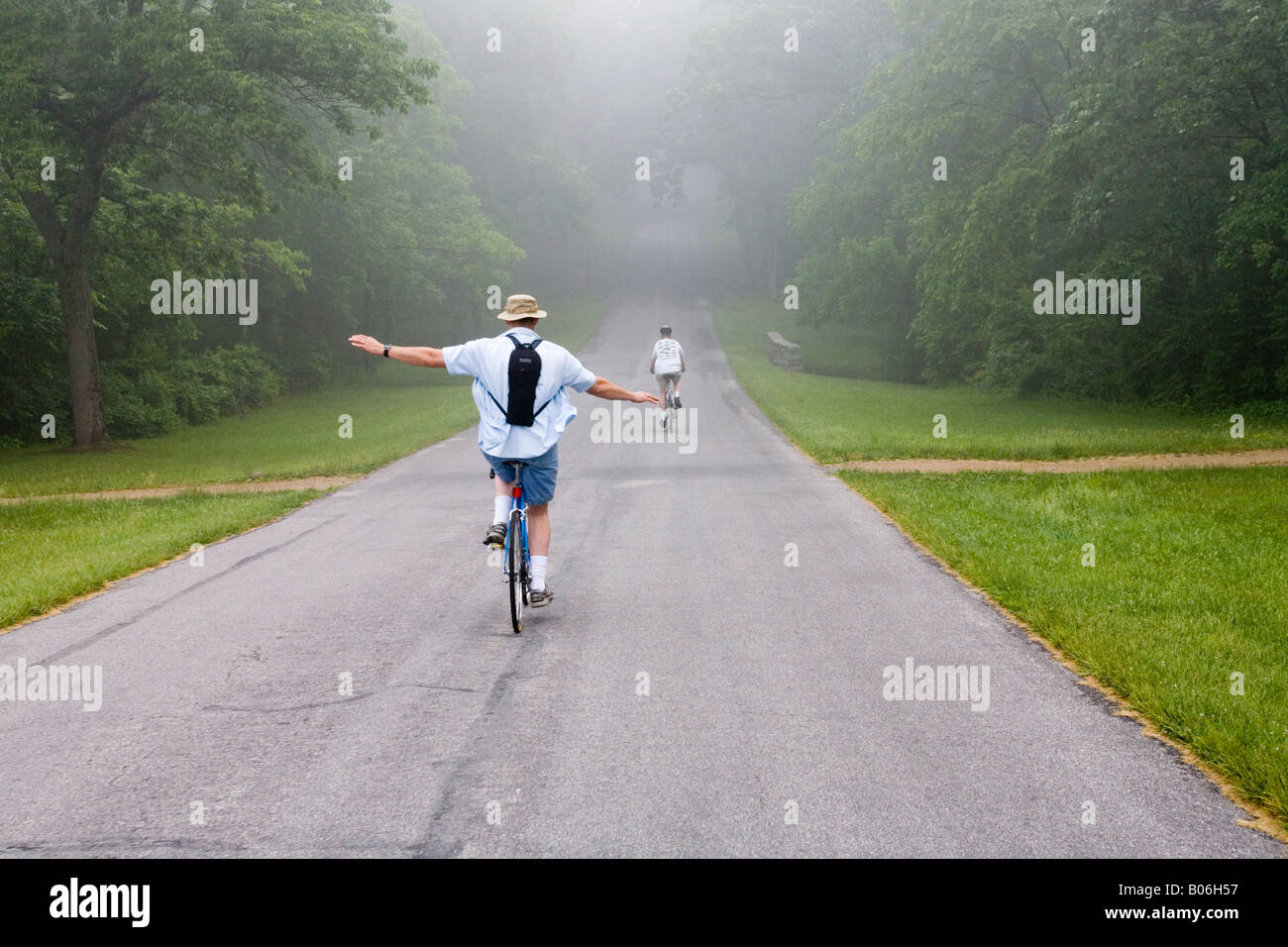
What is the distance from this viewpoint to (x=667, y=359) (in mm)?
23516

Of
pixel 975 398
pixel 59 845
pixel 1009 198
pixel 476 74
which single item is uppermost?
pixel 476 74

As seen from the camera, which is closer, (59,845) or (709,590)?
(59,845)

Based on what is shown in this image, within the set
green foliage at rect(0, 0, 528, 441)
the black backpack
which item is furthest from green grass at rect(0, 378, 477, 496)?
the black backpack

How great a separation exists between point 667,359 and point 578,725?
17.9 meters

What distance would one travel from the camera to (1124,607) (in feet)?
27.6

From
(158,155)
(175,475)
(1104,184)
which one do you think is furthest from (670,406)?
(158,155)

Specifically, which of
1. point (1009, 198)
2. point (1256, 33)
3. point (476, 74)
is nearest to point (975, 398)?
point (1009, 198)

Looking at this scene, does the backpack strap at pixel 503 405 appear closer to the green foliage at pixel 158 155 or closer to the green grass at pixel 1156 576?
the green grass at pixel 1156 576

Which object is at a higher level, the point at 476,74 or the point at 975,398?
the point at 476,74

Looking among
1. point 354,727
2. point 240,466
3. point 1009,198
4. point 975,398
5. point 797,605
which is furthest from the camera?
point 975,398

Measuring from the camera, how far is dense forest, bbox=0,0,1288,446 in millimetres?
22969

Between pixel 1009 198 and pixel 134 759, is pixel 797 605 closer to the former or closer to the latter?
pixel 134 759

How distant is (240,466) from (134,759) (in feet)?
54.6

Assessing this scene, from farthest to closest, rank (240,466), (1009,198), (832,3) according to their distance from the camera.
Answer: (832,3) → (1009,198) → (240,466)
